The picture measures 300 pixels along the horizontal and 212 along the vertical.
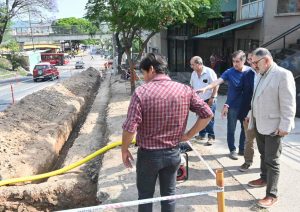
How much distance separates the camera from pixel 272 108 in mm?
3992

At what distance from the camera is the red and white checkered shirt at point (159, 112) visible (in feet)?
9.83

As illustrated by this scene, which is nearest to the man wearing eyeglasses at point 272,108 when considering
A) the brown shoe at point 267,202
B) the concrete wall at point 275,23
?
the brown shoe at point 267,202

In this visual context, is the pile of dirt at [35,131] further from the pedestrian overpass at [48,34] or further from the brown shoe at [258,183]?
the pedestrian overpass at [48,34]

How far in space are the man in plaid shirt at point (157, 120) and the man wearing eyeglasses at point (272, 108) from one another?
1.09m

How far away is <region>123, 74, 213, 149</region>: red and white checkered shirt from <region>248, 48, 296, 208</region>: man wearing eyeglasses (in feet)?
3.85

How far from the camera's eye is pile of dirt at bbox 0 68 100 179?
652 centimetres

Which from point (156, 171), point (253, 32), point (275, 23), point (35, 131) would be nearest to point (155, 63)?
point (156, 171)

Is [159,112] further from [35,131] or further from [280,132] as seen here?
[35,131]

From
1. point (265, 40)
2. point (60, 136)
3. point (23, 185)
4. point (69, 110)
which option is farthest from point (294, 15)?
point (23, 185)

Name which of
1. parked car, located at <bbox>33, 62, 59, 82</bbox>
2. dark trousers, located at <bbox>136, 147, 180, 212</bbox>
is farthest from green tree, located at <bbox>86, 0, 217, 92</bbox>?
parked car, located at <bbox>33, 62, 59, 82</bbox>

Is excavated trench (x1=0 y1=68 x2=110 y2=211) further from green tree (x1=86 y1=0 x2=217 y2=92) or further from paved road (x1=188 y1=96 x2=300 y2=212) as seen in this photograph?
green tree (x1=86 y1=0 x2=217 y2=92)

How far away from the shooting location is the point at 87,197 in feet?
17.8

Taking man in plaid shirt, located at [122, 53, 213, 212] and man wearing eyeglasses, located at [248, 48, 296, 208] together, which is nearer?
man in plaid shirt, located at [122, 53, 213, 212]

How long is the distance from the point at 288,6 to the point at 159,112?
40.7ft
